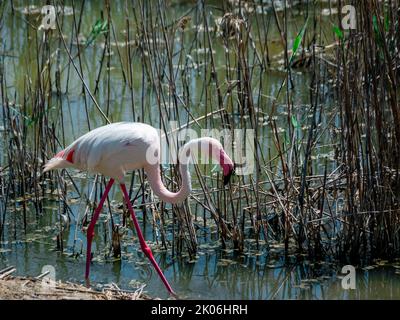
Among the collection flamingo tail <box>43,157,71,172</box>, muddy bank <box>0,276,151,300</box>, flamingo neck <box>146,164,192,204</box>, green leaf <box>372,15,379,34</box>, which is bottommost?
muddy bank <box>0,276,151,300</box>

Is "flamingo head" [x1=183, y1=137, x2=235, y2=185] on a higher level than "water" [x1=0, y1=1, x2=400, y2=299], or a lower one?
higher

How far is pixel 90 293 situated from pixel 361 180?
6.64 ft

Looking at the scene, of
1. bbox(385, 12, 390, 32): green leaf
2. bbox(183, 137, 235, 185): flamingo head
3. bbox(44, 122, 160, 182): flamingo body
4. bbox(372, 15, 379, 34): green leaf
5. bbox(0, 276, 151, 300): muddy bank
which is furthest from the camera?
bbox(44, 122, 160, 182): flamingo body

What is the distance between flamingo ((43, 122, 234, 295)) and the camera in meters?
6.10

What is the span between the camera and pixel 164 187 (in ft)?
20.8

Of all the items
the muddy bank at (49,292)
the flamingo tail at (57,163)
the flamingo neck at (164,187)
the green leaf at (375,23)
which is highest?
the green leaf at (375,23)

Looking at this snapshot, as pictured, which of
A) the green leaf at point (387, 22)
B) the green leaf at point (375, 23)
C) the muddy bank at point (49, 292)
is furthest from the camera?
the green leaf at point (387, 22)

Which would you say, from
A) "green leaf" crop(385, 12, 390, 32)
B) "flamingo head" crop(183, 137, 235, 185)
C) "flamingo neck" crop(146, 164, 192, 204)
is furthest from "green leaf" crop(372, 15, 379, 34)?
"flamingo neck" crop(146, 164, 192, 204)

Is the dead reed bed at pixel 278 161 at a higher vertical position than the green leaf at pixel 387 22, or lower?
lower

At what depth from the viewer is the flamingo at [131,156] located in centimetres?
610

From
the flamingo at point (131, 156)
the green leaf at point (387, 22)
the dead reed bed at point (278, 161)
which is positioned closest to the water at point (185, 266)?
the dead reed bed at point (278, 161)

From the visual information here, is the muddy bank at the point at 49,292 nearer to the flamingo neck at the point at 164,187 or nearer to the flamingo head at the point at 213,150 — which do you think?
the flamingo neck at the point at 164,187

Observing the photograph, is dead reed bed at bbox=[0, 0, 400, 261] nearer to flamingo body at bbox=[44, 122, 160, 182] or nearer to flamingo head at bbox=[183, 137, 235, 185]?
flamingo body at bbox=[44, 122, 160, 182]

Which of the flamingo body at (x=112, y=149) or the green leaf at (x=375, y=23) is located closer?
the green leaf at (x=375, y=23)
